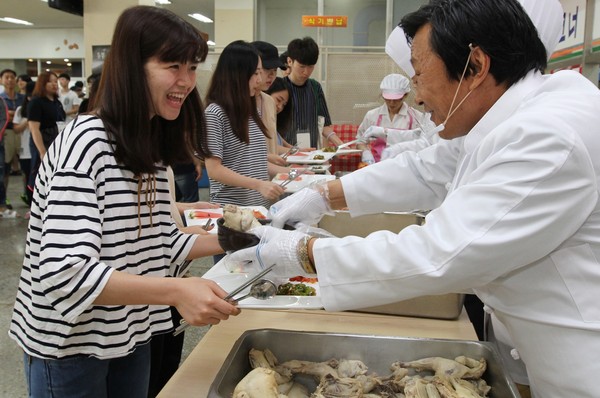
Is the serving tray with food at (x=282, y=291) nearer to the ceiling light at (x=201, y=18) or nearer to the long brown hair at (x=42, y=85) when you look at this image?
the long brown hair at (x=42, y=85)

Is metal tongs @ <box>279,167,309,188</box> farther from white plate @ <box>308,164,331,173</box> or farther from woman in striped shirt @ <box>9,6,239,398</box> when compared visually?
woman in striped shirt @ <box>9,6,239,398</box>

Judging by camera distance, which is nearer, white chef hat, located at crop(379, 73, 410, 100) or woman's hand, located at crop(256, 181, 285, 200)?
woman's hand, located at crop(256, 181, 285, 200)

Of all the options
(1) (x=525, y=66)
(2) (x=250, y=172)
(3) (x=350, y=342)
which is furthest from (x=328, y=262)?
(2) (x=250, y=172)

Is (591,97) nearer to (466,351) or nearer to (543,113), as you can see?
(543,113)

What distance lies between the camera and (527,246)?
858 millimetres

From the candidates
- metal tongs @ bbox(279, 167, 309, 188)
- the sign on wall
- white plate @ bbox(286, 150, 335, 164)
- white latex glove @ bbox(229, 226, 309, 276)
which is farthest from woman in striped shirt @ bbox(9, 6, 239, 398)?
the sign on wall

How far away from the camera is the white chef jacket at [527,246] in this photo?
0.84 metres

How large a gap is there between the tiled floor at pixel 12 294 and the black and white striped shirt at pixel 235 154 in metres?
0.91

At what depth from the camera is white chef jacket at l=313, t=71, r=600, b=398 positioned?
2.76 feet

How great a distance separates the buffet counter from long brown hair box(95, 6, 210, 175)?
42cm

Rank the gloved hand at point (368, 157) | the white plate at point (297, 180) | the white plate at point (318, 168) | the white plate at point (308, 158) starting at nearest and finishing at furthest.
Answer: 1. the white plate at point (297, 180)
2. the white plate at point (318, 168)
3. the white plate at point (308, 158)
4. the gloved hand at point (368, 157)

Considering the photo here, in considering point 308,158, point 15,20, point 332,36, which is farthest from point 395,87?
point 15,20

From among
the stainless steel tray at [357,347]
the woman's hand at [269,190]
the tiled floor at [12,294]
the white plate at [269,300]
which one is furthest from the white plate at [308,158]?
the stainless steel tray at [357,347]

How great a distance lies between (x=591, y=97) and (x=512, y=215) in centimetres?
28
